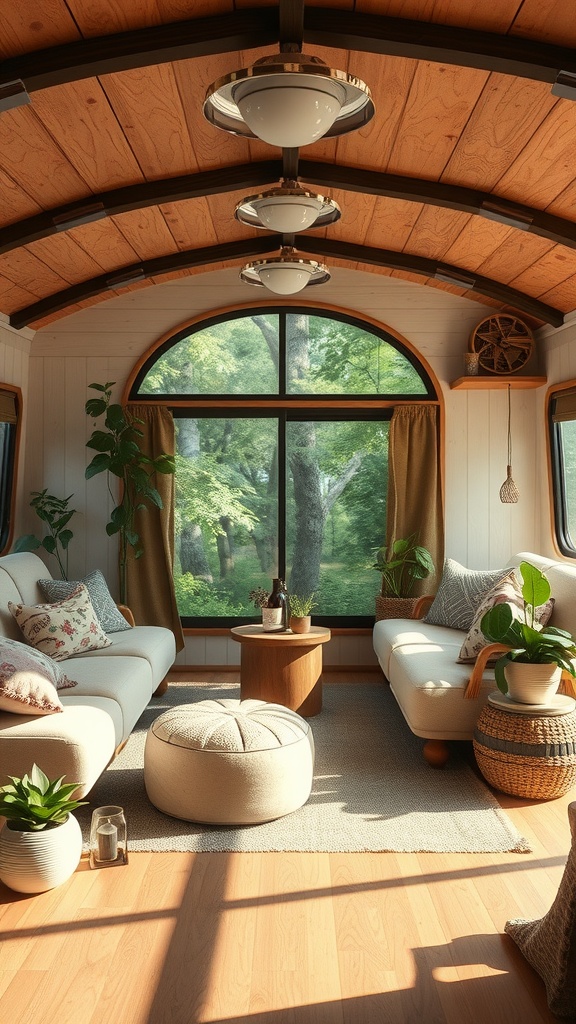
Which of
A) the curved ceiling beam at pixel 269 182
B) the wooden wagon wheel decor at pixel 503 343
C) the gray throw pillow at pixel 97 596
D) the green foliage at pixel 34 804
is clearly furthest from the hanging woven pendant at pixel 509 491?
the green foliage at pixel 34 804

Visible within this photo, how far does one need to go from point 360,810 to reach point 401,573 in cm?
278

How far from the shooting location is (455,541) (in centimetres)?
661

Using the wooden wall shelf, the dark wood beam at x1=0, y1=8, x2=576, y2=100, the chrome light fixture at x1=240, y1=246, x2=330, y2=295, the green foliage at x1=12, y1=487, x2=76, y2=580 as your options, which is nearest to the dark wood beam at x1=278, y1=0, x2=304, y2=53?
the dark wood beam at x1=0, y1=8, x2=576, y2=100

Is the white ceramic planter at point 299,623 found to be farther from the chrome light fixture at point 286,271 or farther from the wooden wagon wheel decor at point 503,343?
the wooden wagon wheel decor at point 503,343

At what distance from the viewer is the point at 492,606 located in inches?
179

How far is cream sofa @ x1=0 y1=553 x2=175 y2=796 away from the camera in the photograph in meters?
3.36

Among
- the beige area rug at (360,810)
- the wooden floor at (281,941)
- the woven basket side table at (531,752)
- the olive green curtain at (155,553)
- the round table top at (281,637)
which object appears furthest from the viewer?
the olive green curtain at (155,553)

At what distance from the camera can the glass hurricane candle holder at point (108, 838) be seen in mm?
3289

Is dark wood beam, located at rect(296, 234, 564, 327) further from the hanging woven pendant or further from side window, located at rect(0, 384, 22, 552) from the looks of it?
side window, located at rect(0, 384, 22, 552)

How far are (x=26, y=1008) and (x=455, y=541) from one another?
478 cm

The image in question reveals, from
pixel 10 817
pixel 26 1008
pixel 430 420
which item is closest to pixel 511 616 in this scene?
pixel 10 817

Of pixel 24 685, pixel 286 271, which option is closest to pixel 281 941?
pixel 24 685

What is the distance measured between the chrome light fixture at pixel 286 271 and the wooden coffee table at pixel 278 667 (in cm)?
191

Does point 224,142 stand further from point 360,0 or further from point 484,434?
point 484,434
